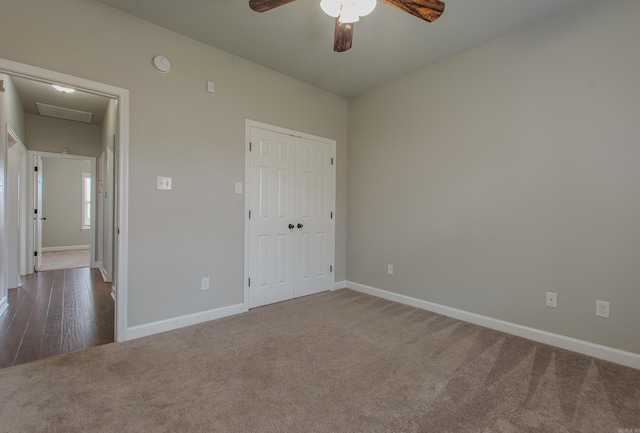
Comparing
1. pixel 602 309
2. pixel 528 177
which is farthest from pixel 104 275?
pixel 602 309

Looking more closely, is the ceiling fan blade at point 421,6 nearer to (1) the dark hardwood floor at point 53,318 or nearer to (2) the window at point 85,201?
(1) the dark hardwood floor at point 53,318

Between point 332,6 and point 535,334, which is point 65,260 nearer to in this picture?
point 332,6

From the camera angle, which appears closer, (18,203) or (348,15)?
(348,15)

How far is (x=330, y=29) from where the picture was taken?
2629 millimetres

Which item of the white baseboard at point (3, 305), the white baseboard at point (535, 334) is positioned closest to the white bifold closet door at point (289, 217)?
the white baseboard at point (535, 334)

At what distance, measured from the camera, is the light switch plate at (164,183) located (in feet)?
8.69

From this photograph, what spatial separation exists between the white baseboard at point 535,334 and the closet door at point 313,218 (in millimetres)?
991

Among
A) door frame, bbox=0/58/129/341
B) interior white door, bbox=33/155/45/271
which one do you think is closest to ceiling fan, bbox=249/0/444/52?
door frame, bbox=0/58/129/341

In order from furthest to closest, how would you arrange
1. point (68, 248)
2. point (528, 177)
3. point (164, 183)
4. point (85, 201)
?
point (85, 201) < point (68, 248) < point (164, 183) < point (528, 177)

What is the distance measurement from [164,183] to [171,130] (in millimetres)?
493

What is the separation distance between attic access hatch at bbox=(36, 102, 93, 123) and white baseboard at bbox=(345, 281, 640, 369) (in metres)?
5.61

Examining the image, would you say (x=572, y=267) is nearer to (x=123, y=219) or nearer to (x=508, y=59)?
(x=508, y=59)

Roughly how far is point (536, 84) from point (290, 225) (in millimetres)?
2779

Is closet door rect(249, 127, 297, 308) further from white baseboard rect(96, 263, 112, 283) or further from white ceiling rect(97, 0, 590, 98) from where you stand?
white baseboard rect(96, 263, 112, 283)
